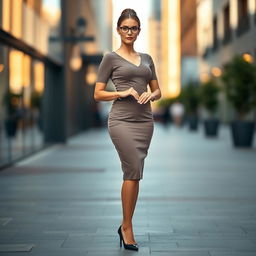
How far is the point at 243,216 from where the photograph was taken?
6.33 m

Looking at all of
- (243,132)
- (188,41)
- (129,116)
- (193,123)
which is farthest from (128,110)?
(188,41)

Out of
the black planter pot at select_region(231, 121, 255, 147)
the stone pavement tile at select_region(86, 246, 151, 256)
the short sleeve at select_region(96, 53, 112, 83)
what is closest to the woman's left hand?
the short sleeve at select_region(96, 53, 112, 83)

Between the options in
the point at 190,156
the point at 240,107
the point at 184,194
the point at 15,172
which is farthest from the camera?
the point at 240,107

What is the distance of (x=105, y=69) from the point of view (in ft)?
16.0

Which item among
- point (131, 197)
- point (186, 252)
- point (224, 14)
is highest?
point (224, 14)

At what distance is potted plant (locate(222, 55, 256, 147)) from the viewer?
17.8 metres

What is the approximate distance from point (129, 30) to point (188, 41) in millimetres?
66413

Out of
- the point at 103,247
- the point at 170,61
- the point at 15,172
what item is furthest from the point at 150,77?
the point at 170,61

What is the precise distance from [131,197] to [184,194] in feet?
10.9

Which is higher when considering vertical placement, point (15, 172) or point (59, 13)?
point (59, 13)

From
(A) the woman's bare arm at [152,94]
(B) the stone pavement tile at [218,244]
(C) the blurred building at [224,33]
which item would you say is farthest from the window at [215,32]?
(B) the stone pavement tile at [218,244]

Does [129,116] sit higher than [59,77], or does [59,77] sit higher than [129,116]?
[59,77]

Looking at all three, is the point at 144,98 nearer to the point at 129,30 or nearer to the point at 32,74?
the point at 129,30

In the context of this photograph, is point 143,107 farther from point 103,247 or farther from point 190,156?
point 190,156
